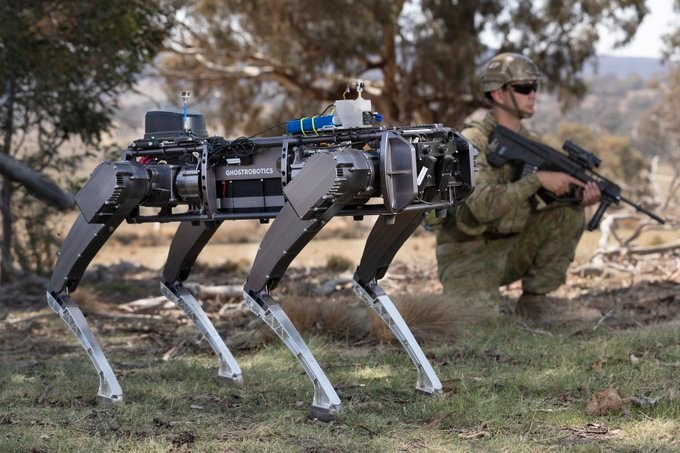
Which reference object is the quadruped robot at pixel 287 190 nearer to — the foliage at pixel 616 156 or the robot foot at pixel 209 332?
the robot foot at pixel 209 332

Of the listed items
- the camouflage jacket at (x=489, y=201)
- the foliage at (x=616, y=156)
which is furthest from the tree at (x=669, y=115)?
the camouflage jacket at (x=489, y=201)

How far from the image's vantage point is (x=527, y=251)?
8859mm

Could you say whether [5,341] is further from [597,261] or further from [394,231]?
[597,261]

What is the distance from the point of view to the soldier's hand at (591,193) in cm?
822

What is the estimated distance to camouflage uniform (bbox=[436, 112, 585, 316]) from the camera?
332 inches

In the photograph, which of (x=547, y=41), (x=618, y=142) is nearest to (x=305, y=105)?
(x=547, y=41)

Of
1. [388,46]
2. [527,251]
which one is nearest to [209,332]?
[527,251]

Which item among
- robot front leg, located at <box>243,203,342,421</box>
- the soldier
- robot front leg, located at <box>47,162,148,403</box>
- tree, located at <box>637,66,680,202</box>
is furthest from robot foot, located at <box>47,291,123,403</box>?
tree, located at <box>637,66,680,202</box>

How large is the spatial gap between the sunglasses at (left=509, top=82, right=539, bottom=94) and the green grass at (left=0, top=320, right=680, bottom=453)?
84.5 inches

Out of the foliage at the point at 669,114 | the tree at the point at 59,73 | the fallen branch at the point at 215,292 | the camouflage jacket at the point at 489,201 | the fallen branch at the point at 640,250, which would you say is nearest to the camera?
A: the camouflage jacket at the point at 489,201

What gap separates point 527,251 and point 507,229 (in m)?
0.50

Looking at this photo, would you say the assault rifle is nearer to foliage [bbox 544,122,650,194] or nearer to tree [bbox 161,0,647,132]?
tree [bbox 161,0,647,132]

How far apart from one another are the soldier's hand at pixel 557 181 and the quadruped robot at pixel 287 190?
2.71 m

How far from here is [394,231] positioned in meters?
5.79
